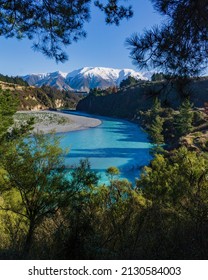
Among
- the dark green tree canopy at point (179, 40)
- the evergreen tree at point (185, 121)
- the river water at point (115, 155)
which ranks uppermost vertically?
the dark green tree canopy at point (179, 40)

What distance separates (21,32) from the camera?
6.20m

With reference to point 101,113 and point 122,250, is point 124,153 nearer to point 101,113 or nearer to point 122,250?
point 122,250

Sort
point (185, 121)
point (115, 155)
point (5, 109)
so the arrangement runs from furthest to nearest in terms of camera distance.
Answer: point (185, 121)
point (115, 155)
point (5, 109)

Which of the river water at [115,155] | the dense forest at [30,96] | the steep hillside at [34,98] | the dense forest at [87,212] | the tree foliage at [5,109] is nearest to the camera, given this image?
the dense forest at [87,212]

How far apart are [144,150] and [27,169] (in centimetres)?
3508

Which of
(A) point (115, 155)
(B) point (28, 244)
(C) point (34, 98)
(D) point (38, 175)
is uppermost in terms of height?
(C) point (34, 98)

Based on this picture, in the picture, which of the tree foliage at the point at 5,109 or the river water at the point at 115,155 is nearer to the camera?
the tree foliage at the point at 5,109

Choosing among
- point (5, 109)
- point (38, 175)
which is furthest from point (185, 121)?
point (38, 175)

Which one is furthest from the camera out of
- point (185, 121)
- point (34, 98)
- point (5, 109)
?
point (34, 98)

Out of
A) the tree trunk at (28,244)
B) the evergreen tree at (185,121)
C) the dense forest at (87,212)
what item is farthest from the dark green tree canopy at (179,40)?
the evergreen tree at (185,121)

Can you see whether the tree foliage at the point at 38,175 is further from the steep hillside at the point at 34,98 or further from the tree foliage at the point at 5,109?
the steep hillside at the point at 34,98

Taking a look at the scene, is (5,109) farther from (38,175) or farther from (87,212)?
(87,212)

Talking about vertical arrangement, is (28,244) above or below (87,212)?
below

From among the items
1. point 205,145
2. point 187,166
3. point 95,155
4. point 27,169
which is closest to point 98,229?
point 27,169
